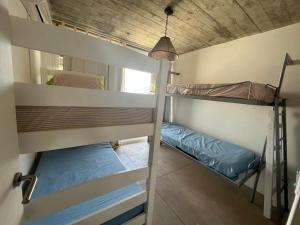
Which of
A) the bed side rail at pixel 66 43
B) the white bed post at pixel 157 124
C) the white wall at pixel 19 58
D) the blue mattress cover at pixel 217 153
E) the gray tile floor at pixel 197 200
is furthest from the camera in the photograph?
the blue mattress cover at pixel 217 153

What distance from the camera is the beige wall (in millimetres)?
1938

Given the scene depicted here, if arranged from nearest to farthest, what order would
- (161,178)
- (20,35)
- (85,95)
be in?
(20,35) < (85,95) < (161,178)

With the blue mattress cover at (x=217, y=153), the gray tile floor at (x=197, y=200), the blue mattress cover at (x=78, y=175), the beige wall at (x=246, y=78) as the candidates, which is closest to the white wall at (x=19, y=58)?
the blue mattress cover at (x=78, y=175)

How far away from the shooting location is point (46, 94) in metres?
0.58

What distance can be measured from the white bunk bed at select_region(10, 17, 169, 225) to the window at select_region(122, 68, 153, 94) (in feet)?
9.12

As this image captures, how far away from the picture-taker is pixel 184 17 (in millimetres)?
2184

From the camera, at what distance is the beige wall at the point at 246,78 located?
6.36ft

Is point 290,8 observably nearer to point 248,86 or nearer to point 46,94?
point 248,86

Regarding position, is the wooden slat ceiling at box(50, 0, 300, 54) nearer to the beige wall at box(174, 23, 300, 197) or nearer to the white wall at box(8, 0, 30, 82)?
the beige wall at box(174, 23, 300, 197)

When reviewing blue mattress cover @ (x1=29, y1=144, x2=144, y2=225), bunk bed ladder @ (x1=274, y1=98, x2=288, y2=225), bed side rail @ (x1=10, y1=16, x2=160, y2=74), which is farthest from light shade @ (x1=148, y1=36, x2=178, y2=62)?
blue mattress cover @ (x1=29, y1=144, x2=144, y2=225)

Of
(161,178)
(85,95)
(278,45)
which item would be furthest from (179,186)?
(278,45)

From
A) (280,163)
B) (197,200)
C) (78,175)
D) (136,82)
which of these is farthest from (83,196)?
(136,82)

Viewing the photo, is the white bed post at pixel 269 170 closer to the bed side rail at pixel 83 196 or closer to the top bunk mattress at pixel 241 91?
the top bunk mattress at pixel 241 91

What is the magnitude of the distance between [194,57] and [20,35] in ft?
12.0
